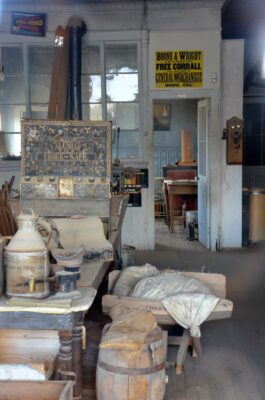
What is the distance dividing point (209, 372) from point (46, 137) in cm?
220

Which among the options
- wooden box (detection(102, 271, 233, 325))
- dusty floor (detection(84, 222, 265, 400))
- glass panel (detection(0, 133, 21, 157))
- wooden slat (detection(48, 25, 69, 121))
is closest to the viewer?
dusty floor (detection(84, 222, 265, 400))

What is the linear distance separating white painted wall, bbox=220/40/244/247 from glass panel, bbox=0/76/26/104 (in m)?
2.67

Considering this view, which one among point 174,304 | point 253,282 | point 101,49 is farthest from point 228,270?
point 101,49

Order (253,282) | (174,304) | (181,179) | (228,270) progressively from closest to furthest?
(174,304) → (253,282) → (228,270) → (181,179)

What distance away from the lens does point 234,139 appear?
6715 mm

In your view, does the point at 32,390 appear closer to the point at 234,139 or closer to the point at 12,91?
the point at 234,139

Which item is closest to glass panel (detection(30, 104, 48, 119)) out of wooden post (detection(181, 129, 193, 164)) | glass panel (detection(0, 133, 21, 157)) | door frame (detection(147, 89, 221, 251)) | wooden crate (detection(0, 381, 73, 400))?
glass panel (detection(0, 133, 21, 157))

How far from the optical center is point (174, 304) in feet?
10.7

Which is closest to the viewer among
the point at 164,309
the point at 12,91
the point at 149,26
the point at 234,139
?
the point at 164,309

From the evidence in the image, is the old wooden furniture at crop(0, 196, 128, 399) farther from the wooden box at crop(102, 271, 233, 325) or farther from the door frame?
the door frame

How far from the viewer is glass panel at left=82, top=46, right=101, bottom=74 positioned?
6.71 meters

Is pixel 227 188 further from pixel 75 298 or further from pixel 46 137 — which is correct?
pixel 75 298

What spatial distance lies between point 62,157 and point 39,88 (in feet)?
9.61

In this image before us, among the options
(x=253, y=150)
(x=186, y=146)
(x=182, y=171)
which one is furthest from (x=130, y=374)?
(x=253, y=150)
